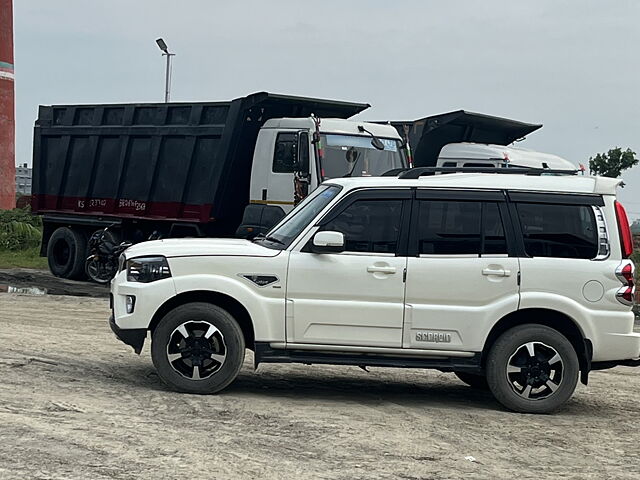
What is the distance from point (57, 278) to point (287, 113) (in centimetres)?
628

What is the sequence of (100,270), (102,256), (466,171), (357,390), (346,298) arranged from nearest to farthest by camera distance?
(346,298), (466,171), (357,390), (102,256), (100,270)

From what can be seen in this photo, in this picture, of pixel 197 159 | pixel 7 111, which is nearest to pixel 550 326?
pixel 197 159

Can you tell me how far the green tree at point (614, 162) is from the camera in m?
33.7

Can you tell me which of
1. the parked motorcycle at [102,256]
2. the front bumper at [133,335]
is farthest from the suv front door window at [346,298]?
the parked motorcycle at [102,256]

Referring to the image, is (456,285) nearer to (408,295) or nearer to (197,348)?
(408,295)

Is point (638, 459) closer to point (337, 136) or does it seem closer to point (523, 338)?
point (523, 338)

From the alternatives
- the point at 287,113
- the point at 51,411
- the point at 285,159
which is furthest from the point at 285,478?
the point at 287,113

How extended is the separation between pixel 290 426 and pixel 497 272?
228cm

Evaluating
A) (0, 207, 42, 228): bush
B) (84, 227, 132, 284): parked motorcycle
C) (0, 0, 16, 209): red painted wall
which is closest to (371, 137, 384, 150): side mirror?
(84, 227, 132, 284): parked motorcycle

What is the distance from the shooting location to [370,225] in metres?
9.30

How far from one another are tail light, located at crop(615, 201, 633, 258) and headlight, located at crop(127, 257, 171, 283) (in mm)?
3823

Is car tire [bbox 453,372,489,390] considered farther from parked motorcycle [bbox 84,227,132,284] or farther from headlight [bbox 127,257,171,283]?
parked motorcycle [bbox 84,227,132,284]

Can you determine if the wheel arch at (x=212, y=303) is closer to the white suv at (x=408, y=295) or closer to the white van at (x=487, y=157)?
the white suv at (x=408, y=295)

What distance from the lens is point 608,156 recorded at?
34.1 m
